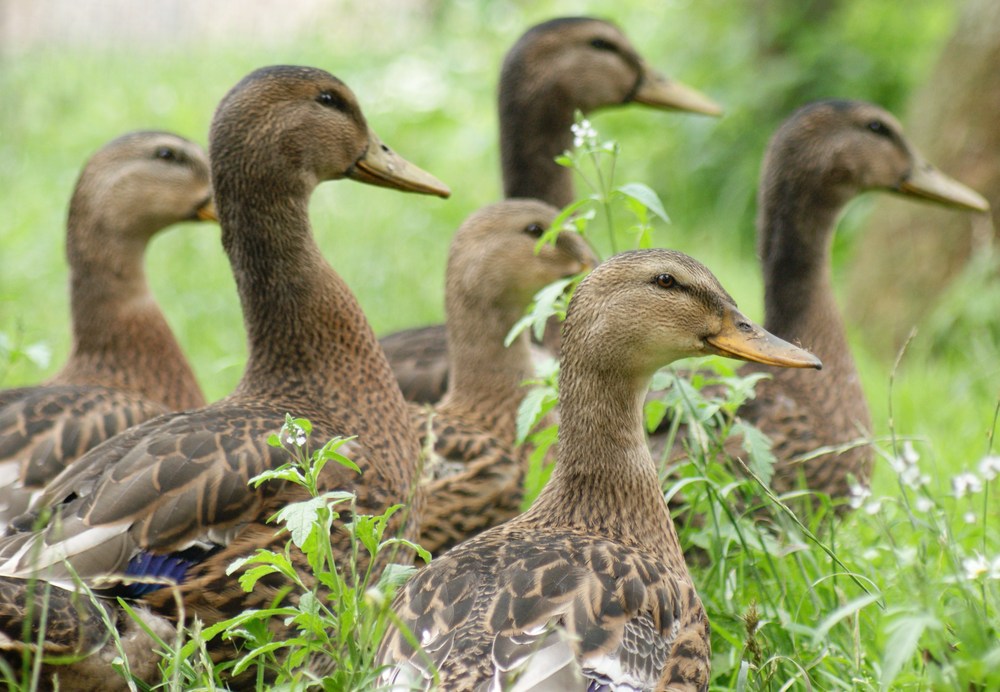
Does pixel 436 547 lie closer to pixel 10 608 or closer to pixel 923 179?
pixel 10 608

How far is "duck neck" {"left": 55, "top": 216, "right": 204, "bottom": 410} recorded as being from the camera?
4945mm

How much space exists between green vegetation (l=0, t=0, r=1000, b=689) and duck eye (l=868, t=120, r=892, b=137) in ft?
3.52

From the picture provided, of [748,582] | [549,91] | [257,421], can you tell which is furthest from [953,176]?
[257,421]

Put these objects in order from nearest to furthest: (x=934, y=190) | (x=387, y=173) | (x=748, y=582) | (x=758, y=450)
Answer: (x=758, y=450), (x=748, y=582), (x=387, y=173), (x=934, y=190)

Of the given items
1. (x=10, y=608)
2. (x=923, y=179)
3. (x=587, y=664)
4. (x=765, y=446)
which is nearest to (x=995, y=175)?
(x=923, y=179)

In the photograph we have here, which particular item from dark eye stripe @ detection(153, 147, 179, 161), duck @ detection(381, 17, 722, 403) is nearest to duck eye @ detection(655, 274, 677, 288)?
dark eye stripe @ detection(153, 147, 179, 161)

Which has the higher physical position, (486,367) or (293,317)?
(293,317)

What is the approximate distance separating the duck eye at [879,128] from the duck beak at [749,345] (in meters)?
2.03

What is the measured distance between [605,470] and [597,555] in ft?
1.14

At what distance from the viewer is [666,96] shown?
622cm

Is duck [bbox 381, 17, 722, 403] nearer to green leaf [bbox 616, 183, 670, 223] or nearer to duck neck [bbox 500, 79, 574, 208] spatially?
duck neck [bbox 500, 79, 574, 208]

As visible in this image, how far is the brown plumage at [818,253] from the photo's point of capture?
4.57 m

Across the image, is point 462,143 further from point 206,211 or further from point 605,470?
point 605,470

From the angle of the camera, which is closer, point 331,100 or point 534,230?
point 331,100
